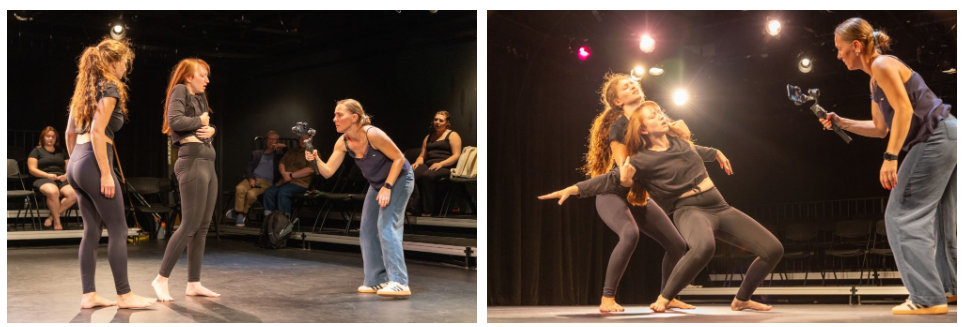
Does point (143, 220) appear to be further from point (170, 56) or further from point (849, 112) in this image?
point (849, 112)

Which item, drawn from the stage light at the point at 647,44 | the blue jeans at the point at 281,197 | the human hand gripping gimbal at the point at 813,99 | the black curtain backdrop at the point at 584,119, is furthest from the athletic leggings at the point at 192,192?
the blue jeans at the point at 281,197

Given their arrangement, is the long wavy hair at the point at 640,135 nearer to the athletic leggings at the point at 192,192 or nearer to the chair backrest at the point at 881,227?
the chair backrest at the point at 881,227

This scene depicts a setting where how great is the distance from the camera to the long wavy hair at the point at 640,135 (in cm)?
395

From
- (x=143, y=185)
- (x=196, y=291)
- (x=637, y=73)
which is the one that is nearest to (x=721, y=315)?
(x=637, y=73)

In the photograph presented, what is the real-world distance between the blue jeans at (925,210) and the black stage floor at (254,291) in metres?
2.03

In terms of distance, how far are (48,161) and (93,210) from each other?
4.93 metres

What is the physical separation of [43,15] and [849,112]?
28.1ft

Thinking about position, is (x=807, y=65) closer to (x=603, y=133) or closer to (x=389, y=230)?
(x=603, y=133)

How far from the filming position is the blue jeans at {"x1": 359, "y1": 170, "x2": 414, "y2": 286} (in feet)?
13.7

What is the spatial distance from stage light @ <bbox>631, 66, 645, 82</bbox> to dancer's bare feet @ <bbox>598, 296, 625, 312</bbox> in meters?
1.15

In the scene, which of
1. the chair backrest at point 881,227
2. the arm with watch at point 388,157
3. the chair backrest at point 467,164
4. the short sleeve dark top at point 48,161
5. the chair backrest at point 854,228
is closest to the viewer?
the arm with watch at point 388,157
